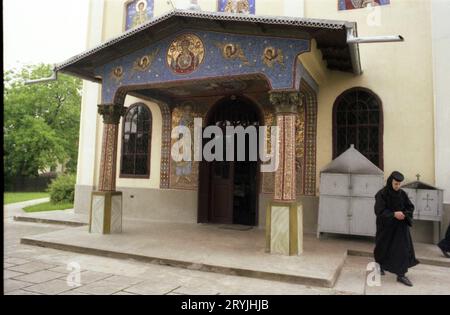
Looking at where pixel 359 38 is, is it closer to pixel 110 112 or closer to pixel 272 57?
pixel 272 57

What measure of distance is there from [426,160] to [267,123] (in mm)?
3787

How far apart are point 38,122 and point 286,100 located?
82.7ft

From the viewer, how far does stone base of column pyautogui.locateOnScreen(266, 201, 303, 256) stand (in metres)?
6.73

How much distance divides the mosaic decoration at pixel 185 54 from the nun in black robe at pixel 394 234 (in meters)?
4.39

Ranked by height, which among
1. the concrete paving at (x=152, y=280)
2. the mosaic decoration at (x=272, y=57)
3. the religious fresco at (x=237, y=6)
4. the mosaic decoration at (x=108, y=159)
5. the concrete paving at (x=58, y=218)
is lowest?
the concrete paving at (x=152, y=280)

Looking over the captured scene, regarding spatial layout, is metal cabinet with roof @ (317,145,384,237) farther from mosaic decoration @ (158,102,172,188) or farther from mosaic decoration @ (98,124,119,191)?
mosaic decoration @ (98,124,119,191)

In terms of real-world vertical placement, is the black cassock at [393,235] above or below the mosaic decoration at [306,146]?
below

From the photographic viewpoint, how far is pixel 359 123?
906 cm

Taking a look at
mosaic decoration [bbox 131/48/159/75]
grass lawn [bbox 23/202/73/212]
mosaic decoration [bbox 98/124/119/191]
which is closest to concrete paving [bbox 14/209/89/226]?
grass lawn [bbox 23/202/73/212]

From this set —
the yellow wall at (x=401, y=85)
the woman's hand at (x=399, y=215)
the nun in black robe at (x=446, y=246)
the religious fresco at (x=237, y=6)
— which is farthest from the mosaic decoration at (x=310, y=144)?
the woman's hand at (x=399, y=215)

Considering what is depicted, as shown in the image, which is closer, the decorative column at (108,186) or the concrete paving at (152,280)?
the concrete paving at (152,280)

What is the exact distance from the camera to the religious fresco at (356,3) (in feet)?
30.0

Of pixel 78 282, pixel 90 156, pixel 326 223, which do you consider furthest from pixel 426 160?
pixel 90 156

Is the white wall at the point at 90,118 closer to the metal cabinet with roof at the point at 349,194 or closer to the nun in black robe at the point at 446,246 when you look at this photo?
the metal cabinet with roof at the point at 349,194
